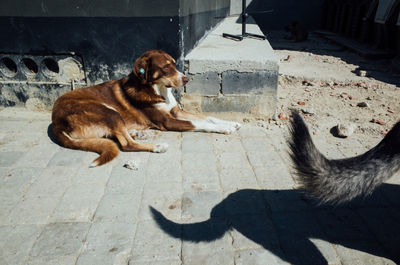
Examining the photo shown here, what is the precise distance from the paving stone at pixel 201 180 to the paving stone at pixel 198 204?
0.07 metres

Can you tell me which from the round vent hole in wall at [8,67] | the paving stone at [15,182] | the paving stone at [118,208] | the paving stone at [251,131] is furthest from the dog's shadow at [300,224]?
the round vent hole in wall at [8,67]

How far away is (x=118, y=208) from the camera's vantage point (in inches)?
95.5

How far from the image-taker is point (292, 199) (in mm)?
2535

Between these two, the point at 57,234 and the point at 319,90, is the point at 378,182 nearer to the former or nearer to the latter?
the point at 57,234

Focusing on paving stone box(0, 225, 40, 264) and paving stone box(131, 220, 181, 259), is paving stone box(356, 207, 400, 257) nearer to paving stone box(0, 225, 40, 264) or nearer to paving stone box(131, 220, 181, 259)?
paving stone box(131, 220, 181, 259)

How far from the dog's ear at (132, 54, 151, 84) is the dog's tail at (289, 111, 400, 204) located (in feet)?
7.70

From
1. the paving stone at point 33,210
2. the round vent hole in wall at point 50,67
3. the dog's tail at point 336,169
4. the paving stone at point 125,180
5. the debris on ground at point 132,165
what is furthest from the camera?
the round vent hole in wall at point 50,67

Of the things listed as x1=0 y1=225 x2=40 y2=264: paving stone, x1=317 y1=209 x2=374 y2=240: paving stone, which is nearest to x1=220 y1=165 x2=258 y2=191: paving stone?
x1=317 y1=209 x2=374 y2=240: paving stone

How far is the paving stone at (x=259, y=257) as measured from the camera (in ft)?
6.31

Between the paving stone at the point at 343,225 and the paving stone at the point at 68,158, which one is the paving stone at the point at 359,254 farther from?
the paving stone at the point at 68,158

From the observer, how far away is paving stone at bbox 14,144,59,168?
121 inches

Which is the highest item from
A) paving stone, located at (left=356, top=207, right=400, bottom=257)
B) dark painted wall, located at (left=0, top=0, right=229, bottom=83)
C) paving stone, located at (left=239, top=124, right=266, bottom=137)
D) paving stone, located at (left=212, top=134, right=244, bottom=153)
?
dark painted wall, located at (left=0, top=0, right=229, bottom=83)

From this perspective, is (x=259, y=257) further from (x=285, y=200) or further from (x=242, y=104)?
(x=242, y=104)

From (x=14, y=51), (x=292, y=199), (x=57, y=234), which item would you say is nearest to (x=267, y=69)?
(x=292, y=199)
